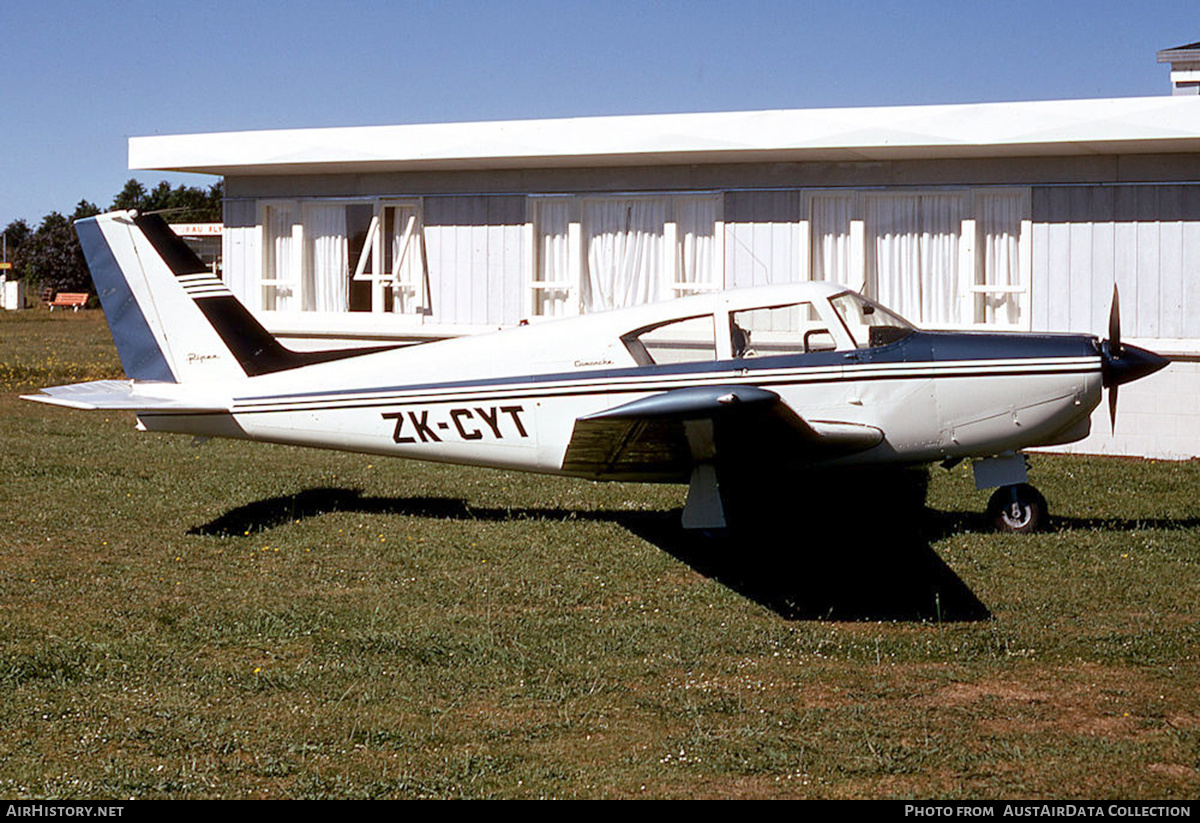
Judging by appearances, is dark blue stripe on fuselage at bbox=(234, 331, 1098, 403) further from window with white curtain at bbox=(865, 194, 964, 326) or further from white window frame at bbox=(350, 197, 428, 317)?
white window frame at bbox=(350, 197, 428, 317)

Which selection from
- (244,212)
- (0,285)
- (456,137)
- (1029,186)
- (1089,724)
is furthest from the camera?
(0,285)

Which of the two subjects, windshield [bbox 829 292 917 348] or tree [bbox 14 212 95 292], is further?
tree [bbox 14 212 95 292]

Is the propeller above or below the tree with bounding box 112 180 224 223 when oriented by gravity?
below

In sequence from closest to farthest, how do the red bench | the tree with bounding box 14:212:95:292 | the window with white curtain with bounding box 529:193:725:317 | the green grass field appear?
1. the green grass field
2. the window with white curtain with bounding box 529:193:725:317
3. the red bench
4. the tree with bounding box 14:212:95:292

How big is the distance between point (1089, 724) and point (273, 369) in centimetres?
741

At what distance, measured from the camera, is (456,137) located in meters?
16.6

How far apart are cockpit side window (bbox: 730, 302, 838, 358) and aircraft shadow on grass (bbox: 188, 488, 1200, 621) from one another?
1.57 metres

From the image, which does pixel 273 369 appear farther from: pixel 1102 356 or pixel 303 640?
pixel 1102 356

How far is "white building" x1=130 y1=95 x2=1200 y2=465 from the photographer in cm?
1445

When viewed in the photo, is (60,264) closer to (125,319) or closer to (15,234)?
(15,234)

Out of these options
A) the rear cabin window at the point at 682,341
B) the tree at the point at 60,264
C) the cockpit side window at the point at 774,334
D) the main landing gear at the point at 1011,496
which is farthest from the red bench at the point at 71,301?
the main landing gear at the point at 1011,496

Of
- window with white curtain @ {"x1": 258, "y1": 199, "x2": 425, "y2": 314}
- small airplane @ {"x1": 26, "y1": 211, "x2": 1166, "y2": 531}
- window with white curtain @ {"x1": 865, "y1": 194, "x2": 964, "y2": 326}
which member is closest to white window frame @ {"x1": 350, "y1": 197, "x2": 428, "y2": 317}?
window with white curtain @ {"x1": 258, "y1": 199, "x2": 425, "y2": 314}

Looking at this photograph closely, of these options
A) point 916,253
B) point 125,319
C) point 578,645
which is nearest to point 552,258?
point 916,253

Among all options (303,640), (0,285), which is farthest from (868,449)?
(0,285)
